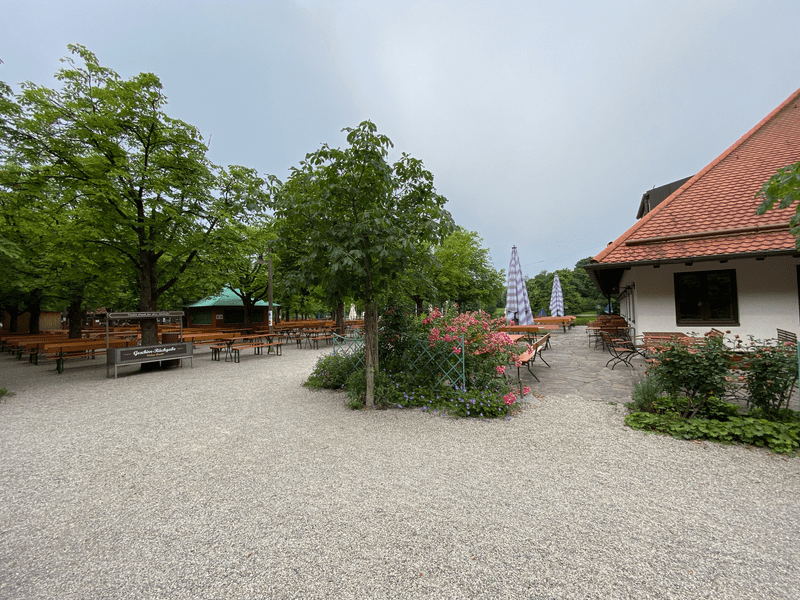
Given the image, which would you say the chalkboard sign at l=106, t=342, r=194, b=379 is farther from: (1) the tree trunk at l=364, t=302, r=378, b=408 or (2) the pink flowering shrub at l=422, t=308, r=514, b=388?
(2) the pink flowering shrub at l=422, t=308, r=514, b=388

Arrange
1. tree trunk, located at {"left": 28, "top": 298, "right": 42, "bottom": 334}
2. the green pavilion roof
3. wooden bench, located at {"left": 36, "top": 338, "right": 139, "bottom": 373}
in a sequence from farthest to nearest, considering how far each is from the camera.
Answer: the green pavilion roof → tree trunk, located at {"left": 28, "top": 298, "right": 42, "bottom": 334} → wooden bench, located at {"left": 36, "top": 338, "right": 139, "bottom": 373}

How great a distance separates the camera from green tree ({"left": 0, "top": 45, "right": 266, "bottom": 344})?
933 centimetres

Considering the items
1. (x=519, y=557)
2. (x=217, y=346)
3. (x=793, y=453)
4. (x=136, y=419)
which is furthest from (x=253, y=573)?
(x=217, y=346)

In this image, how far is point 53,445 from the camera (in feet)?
16.0

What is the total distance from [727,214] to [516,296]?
7.28 m

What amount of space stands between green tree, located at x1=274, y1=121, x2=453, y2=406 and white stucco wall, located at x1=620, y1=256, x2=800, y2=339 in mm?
8262

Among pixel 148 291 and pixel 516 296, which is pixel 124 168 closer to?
pixel 148 291

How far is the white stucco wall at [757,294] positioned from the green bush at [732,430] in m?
6.19

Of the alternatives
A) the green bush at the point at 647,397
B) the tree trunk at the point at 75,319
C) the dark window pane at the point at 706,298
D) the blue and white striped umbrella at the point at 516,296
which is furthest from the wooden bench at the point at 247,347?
the dark window pane at the point at 706,298

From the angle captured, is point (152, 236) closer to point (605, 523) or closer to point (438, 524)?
point (438, 524)

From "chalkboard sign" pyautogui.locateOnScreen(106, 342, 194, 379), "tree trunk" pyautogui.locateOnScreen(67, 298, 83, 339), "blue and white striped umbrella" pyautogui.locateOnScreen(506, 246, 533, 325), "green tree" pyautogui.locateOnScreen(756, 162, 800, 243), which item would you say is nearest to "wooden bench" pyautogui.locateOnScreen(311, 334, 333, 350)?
"chalkboard sign" pyautogui.locateOnScreen(106, 342, 194, 379)

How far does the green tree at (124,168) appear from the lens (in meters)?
9.33

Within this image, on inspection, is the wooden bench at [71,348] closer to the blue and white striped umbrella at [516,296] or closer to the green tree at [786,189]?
the blue and white striped umbrella at [516,296]

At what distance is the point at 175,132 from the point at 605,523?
45.5 feet
